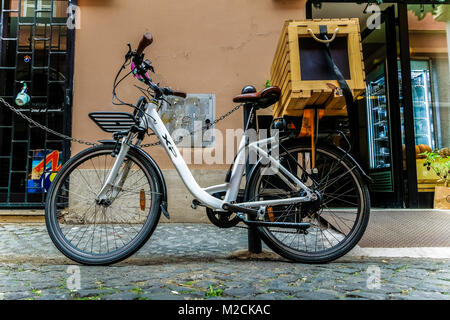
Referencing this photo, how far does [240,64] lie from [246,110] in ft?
7.26

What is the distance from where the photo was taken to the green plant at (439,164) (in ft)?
18.0

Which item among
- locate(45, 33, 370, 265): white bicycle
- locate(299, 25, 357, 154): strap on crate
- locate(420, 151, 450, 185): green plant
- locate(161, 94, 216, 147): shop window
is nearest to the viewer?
locate(299, 25, 357, 154): strap on crate

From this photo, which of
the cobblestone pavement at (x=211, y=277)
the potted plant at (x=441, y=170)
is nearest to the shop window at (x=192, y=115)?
the cobblestone pavement at (x=211, y=277)

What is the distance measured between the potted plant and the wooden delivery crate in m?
Answer: 3.75

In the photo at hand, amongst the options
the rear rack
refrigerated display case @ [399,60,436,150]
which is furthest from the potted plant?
the rear rack

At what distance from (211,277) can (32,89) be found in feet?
13.8

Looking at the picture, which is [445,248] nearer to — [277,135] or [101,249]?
[277,135]

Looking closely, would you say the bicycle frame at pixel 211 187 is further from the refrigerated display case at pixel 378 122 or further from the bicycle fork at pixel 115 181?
the refrigerated display case at pixel 378 122

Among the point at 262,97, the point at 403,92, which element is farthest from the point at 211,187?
the point at 403,92

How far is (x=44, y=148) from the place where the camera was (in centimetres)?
479

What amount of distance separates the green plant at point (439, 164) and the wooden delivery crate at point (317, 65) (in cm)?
391

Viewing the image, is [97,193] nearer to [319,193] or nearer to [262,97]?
[262,97]

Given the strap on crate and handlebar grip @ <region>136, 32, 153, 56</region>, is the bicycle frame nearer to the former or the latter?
the strap on crate

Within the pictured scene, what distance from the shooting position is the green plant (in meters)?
5.48
